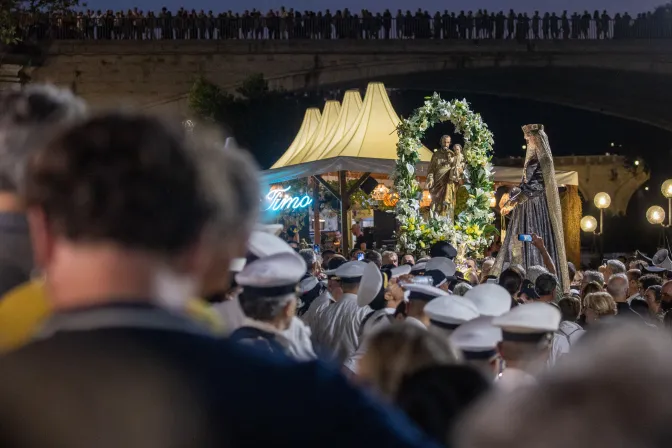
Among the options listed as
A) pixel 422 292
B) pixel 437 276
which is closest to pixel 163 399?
pixel 422 292

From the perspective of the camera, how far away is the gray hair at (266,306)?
406cm

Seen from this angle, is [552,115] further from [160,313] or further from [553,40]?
[160,313]

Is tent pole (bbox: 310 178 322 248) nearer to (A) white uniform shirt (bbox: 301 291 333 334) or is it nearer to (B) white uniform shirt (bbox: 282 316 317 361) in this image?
(A) white uniform shirt (bbox: 301 291 333 334)

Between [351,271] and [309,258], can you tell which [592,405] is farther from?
[309,258]

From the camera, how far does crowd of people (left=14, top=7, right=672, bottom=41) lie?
1476 inches

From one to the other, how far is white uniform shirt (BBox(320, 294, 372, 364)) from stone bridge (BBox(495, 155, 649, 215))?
39.7 m

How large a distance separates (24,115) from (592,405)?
1.98 m

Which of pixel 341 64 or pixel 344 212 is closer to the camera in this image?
pixel 344 212

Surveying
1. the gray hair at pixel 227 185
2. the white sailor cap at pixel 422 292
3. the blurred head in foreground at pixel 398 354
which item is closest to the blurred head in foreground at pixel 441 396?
the blurred head in foreground at pixel 398 354

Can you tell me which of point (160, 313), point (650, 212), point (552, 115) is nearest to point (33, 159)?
point (160, 313)

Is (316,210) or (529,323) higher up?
(529,323)

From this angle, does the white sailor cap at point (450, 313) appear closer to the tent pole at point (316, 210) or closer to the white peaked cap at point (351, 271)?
the white peaked cap at point (351, 271)

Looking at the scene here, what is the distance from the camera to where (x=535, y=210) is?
12820 mm

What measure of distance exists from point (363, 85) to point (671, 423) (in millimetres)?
38957
